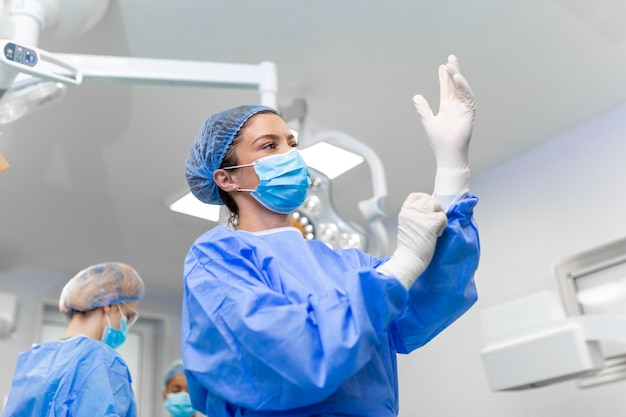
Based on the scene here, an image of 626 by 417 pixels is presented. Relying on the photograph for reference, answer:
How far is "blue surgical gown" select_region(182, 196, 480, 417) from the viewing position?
893 mm

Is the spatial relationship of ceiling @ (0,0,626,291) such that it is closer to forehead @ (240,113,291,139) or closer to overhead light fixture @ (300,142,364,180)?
overhead light fixture @ (300,142,364,180)

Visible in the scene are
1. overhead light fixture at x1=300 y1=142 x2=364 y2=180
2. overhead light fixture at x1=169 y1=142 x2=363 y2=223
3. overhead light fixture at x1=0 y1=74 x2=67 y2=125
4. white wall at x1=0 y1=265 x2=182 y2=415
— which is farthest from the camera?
white wall at x1=0 y1=265 x2=182 y2=415

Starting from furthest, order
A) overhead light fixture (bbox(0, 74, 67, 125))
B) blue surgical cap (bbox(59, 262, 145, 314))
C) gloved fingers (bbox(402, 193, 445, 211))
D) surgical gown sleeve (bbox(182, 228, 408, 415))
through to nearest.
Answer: blue surgical cap (bbox(59, 262, 145, 314))
overhead light fixture (bbox(0, 74, 67, 125))
gloved fingers (bbox(402, 193, 445, 211))
surgical gown sleeve (bbox(182, 228, 408, 415))

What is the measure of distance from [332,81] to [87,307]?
50.3 inches

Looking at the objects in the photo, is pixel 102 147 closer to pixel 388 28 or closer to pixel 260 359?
pixel 388 28

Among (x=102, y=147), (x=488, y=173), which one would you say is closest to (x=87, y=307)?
(x=102, y=147)

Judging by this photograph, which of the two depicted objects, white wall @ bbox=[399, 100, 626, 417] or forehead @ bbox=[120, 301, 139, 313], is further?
white wall @ bbox=[399, 100, 626, 417]

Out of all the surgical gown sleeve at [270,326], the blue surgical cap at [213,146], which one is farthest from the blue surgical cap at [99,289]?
the surgical gown sleeve at [270,326]

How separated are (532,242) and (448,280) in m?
2.40

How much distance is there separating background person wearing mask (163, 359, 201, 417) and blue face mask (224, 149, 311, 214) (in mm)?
2313

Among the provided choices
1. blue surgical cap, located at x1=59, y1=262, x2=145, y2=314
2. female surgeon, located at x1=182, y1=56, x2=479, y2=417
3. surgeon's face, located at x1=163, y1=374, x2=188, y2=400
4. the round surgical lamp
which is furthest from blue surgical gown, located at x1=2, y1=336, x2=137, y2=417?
surgeon's face, located at x1=163, y1=374, x2=188, y2=400

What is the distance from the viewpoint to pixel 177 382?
11.9 ft

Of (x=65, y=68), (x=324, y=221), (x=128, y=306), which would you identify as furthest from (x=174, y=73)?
(x=128, y=306)

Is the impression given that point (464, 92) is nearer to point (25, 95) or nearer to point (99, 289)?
point (25, 95)
